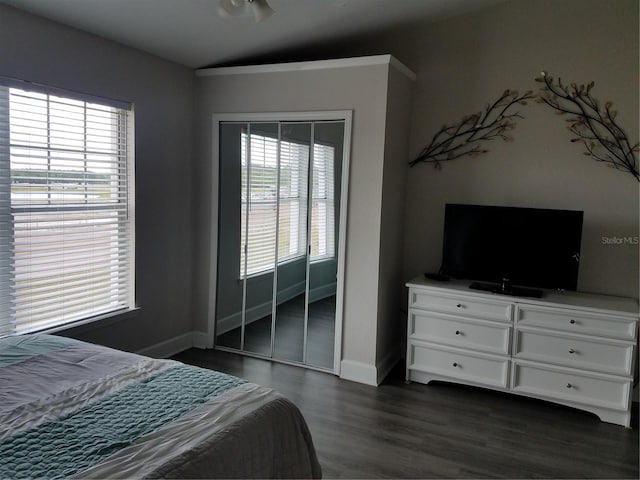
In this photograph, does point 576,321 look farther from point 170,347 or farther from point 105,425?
point 170,347

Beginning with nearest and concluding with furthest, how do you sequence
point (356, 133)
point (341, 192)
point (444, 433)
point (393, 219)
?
1. point (444, 433)
2. point (356, 133)
3. point (341, 192)
4. point (393, 219)

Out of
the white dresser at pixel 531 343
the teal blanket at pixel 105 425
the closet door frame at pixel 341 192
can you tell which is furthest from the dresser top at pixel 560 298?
the teal blanket at pixel 105 425

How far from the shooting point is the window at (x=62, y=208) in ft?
9.82

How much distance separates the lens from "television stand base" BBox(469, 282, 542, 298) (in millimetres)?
3561

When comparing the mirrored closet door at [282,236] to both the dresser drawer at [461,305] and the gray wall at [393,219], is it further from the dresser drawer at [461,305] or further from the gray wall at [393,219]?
the dresser drawer at [461,305]

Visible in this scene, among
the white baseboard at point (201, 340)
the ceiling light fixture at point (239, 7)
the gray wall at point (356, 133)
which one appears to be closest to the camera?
the ceiling light fixture at point (239, 7)

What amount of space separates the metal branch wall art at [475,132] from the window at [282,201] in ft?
2.73

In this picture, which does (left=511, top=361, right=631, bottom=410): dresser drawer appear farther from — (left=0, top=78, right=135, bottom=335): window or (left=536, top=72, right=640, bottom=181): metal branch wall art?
(left=0, top=78, right=135, bottom=335): window

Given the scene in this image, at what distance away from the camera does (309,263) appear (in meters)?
4.02

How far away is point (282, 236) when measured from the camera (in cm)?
409

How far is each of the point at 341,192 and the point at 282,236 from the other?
1.96 feet

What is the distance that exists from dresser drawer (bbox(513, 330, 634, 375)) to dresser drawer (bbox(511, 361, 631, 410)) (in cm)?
6

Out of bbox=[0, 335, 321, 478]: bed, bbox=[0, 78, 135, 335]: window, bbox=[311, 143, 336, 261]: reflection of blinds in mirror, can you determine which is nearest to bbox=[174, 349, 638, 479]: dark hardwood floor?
bbox=[0, 335, 321, 478]: bed

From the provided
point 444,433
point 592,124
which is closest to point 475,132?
point 592,124
